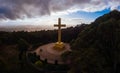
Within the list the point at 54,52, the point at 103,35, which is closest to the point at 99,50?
the point at 103,35

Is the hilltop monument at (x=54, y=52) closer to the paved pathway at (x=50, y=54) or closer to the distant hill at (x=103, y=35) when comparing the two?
the paved pathway at (x=50, y=54)

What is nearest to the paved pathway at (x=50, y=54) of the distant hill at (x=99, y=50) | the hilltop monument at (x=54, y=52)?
the hilltop monument at (x=54, y=52)

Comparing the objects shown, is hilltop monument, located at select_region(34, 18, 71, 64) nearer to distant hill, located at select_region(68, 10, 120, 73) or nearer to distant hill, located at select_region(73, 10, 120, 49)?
distant hill, located at select_region(68, 10, 120, 73)

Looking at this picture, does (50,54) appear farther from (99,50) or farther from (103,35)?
(103,35)

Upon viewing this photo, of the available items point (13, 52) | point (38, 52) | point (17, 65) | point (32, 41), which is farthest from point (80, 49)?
point (32, 41)

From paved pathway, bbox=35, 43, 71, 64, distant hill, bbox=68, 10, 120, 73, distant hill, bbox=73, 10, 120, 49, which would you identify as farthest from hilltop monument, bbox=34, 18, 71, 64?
distant hill, bbox=73, 10, 120, 49

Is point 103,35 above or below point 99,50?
above

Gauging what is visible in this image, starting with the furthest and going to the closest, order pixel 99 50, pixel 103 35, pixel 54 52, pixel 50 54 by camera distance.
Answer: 1. pixel 54 52
2. pixel 50 54
3. pixel 103 35
4. pixel 99 50

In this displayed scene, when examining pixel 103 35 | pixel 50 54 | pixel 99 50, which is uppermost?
pixel 103 35

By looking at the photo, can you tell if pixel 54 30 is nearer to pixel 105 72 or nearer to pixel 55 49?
pixel 55 49
